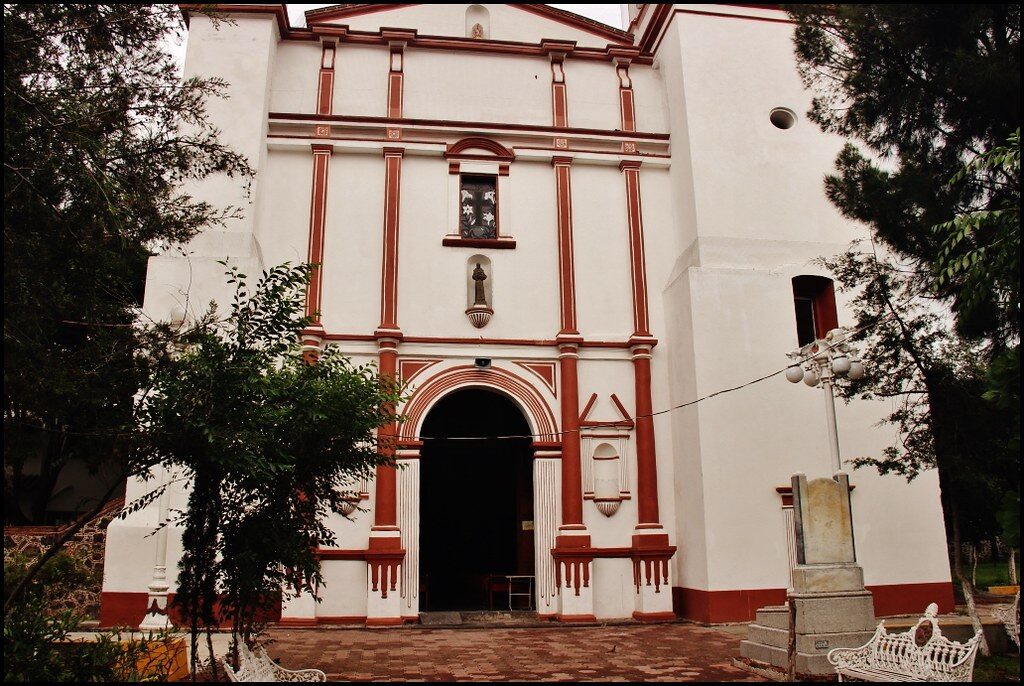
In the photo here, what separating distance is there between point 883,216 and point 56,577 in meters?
10.6

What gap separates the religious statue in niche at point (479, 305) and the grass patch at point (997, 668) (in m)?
7.88

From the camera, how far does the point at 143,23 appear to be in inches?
242

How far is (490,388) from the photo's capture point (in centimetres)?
1263

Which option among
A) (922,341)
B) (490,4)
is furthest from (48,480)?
(922,341)

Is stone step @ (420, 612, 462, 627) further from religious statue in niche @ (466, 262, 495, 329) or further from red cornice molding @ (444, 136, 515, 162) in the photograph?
red cornice molding @ (444, 136, 515, 162)

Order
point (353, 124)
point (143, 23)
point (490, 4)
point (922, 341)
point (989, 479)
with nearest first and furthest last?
point (143, 23) → point (989, 479) → point (922, 341) → point (353, 124) → point (490, 4)

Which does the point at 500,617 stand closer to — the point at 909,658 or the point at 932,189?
the point at 909,658

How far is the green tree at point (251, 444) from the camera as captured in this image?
6156 mm

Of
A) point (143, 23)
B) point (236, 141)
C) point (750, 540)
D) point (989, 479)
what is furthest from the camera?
point (236, 141)

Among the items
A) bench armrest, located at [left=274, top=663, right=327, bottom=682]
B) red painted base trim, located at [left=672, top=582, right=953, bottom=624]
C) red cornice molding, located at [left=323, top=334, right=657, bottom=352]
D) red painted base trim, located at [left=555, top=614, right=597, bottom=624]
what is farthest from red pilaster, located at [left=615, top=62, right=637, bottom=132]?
bench armrest, located at [left=274, top=663, right=327, bottom=682]

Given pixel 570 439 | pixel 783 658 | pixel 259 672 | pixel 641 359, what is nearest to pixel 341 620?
pixel 570 439

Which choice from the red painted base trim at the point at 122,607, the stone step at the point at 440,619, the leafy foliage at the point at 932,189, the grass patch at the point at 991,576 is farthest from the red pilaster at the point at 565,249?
the grass patch at the point at 991,576

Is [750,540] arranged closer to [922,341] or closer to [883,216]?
[922,341]

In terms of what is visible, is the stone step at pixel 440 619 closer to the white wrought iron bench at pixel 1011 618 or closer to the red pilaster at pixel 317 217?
the red pilaster at pixel 317 217
